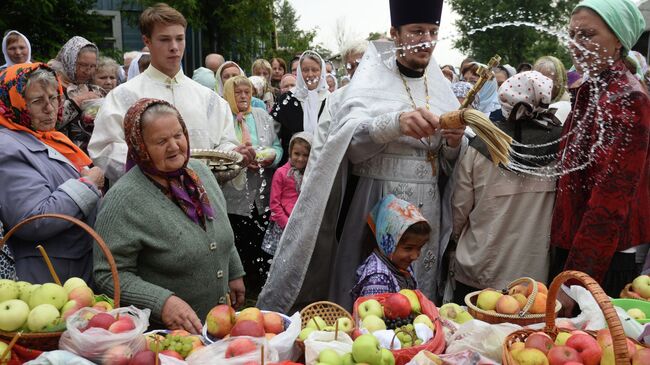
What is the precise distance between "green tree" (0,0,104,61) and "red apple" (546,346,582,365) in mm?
13214

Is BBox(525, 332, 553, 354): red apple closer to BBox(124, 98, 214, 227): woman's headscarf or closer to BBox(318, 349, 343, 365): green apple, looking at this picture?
BBox(318, 349, 343, 365): green apple

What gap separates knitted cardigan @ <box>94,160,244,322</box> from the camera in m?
2.41

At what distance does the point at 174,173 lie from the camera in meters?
2.58

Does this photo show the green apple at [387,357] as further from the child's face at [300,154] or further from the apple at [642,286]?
the child's face at [300,154]

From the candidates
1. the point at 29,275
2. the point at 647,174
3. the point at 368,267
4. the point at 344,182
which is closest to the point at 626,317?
the point at 647,174

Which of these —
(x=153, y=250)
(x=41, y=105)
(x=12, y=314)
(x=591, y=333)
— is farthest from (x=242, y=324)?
(x=41, y=105)

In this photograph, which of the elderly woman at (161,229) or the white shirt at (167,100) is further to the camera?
the white shirt at (167,100)

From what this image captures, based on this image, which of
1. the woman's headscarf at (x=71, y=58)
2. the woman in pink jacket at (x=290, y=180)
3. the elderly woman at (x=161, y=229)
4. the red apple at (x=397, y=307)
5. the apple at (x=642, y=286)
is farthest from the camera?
the woman's headscarf at (x=71, y=58)

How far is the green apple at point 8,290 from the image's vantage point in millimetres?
2060

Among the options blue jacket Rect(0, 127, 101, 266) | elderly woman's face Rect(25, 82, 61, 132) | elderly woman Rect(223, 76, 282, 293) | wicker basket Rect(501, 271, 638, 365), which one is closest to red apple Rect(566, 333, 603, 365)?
wicker basket Rect(501, 271, 638, 365)

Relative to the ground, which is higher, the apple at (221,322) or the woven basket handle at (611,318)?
the woven basket handle at (611,318)

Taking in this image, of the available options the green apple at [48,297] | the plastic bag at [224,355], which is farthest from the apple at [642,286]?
the green apple at [48,297]

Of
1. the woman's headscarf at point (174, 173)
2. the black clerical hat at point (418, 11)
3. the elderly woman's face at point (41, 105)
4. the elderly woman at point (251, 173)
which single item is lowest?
the elderly woman at point (251, 173)

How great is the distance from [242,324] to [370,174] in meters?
1.45
